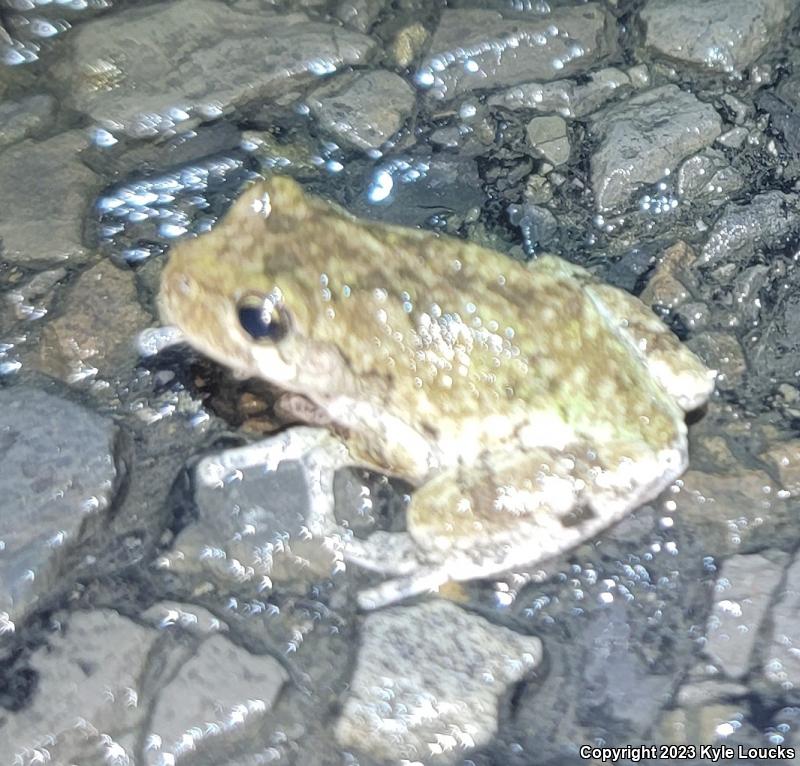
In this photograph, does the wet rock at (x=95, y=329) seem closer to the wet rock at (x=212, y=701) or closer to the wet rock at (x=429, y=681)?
the wet rock at (x=212, y=701)

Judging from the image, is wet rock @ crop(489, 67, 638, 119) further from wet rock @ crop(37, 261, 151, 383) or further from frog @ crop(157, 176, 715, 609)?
wet rock @ crop(37, 261, 151, 383)

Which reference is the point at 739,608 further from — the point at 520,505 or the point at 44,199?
the point at 44,199

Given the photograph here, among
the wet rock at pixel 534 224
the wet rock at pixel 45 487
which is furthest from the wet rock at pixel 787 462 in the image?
the wet rock at pixel 45 487

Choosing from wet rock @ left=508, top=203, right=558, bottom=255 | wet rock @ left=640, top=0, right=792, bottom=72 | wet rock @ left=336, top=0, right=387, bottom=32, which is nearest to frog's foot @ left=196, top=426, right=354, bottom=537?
wet rock @ left=508, top=203, right=558, bottom=255

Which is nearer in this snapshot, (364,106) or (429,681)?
(429,681)

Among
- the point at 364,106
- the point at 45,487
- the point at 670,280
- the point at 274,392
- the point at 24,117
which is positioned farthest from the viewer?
the point at 364,106

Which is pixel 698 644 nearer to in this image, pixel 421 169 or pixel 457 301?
pixel 457 301

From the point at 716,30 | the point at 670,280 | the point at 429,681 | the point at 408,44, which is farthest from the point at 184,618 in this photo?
the point at 716,30
